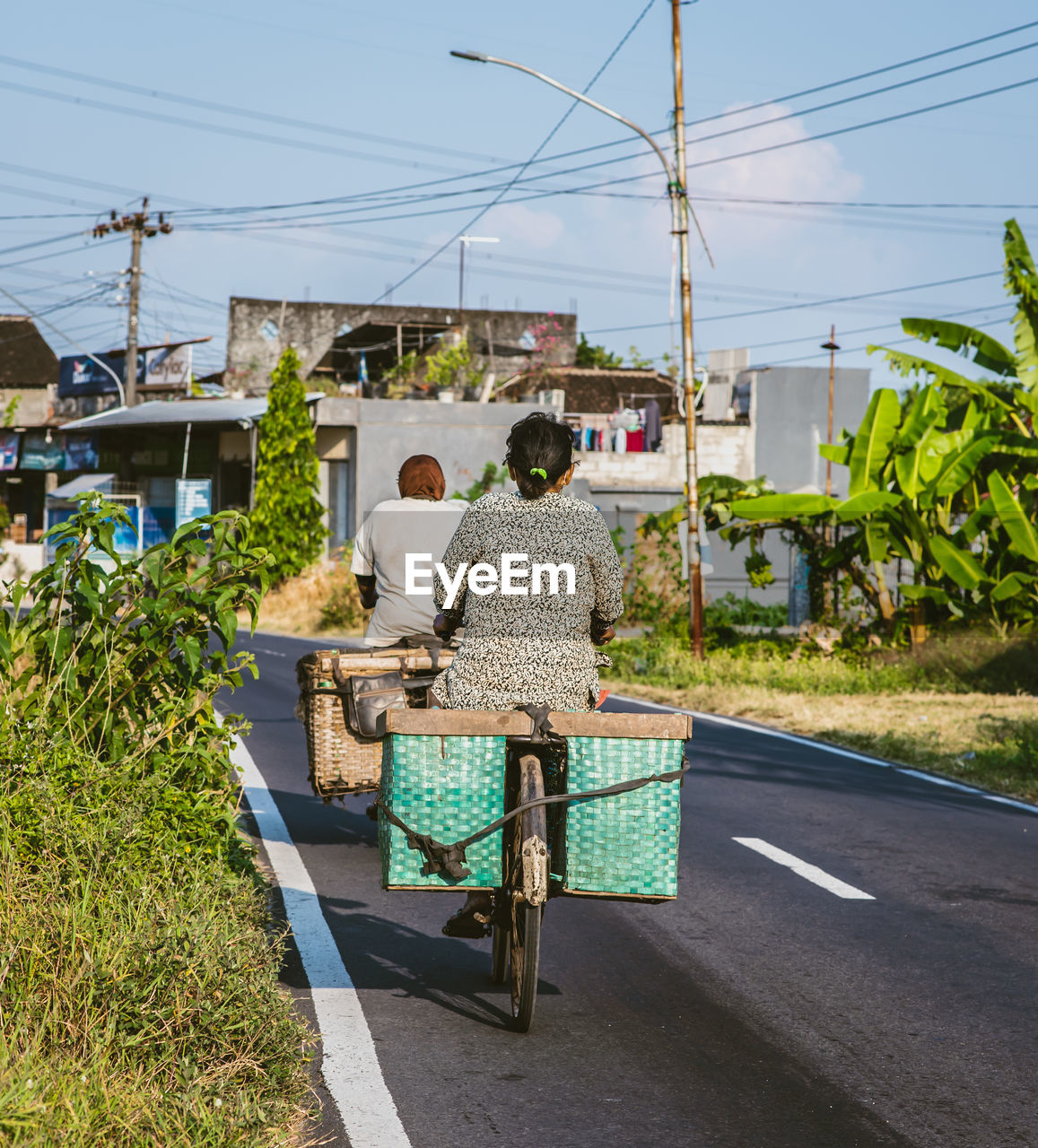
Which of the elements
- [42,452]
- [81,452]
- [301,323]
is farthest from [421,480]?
[301,323]

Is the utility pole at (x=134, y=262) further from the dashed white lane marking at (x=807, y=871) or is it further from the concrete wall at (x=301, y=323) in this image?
the dashed white lane marking at (x=807, y=871)

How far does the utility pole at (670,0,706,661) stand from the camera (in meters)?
21.5

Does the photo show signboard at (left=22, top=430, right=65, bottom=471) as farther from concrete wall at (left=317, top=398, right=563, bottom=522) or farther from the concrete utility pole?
the concrete utility pole

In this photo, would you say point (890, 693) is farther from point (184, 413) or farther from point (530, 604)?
point (184, 413)

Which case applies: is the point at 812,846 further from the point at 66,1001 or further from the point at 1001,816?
the point at 66,1001

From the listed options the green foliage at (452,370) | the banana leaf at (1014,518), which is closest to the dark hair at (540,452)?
the banana leaf at (1014,518)

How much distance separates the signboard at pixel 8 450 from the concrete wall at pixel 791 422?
90.7 feet

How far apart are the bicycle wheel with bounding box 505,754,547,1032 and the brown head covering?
2764 millimetres

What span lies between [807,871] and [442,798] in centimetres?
389

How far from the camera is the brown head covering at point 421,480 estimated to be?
777cm

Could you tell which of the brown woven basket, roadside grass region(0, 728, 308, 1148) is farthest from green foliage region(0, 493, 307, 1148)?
the brown woven basket

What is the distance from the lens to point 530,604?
18.0ft

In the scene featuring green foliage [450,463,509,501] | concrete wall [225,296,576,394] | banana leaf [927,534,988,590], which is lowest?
banana leaf [927,534,988,590]

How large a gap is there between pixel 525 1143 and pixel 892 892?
13.5 ft
